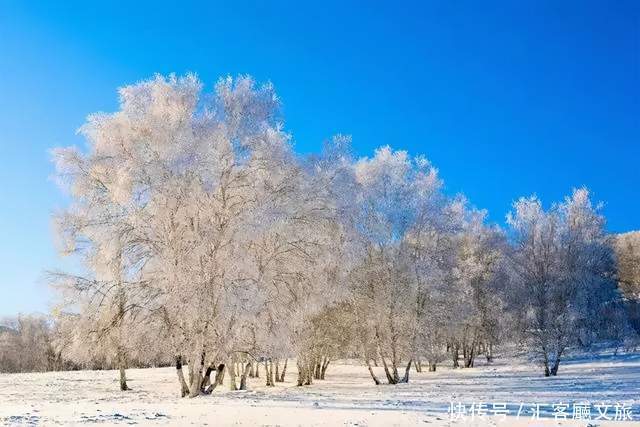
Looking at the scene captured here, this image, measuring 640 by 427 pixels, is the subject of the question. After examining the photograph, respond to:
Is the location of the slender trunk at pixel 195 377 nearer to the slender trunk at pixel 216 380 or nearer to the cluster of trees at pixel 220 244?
the cluster of trees at pixel 220 244

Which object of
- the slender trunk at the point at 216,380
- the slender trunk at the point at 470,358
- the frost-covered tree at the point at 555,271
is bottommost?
→ the slender trunk at the point at 470,358

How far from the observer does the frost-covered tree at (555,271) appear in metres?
35.8

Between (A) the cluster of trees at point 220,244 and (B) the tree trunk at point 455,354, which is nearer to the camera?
(A) the cluster of trees at point 220,244

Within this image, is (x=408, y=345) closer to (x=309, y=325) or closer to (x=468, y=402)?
(x=309, y=325)

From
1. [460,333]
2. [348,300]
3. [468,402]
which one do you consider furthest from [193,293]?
[460,333]

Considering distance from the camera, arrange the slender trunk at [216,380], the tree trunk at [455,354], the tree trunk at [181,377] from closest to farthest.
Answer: the tree trunk at [181,377] < the slender trunk at [216,380] < the tree trunk at [455,354]

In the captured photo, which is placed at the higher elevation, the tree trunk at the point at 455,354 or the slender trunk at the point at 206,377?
the slender trunk at the point at 206,377

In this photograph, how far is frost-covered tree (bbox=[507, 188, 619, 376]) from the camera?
35.8 meters

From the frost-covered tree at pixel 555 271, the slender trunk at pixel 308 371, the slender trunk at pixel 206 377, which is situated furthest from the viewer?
the frost-covered tree at pixel 555 271

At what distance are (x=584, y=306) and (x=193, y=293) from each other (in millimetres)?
26835

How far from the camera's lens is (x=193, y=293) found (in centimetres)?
1986

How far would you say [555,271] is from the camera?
121ft

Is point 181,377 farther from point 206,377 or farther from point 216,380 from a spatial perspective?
point 216,380

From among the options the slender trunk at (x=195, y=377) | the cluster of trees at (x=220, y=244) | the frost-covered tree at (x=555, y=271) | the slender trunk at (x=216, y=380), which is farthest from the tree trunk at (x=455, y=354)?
the slender trunk at (x=195, y=377)
